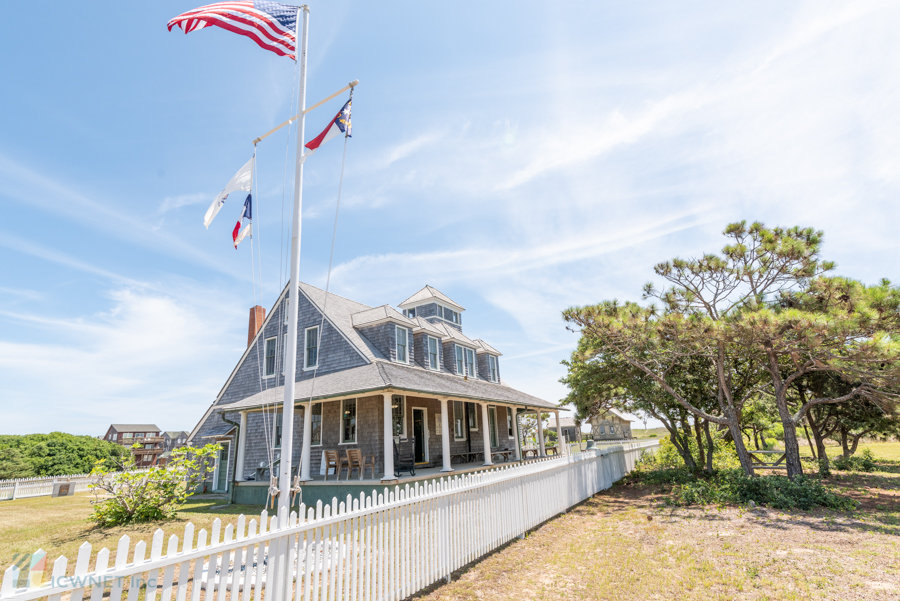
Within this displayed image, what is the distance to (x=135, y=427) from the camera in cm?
8688

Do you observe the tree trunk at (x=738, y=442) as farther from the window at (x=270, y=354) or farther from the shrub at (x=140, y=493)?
the window at (x=270, y=354)

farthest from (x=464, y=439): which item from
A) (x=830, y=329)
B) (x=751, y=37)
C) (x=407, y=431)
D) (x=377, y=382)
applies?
(x=751, y=37)

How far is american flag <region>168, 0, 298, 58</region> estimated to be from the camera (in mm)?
6273

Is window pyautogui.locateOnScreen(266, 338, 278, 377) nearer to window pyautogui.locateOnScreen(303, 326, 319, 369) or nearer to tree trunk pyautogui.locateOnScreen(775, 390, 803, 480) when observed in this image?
window pyautogui.locateOnScreen(303, 326, 319, 369)

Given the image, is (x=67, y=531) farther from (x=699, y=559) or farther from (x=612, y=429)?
(x=612, y=429)

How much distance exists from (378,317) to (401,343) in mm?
1482

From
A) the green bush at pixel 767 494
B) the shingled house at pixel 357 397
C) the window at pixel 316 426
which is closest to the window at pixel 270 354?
the shingled house at pixel 357 397

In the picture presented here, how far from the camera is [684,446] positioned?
16.7 metres

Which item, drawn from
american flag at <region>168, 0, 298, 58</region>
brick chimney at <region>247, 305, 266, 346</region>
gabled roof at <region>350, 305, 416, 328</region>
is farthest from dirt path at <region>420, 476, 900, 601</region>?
brick chimney at <region>247, 305, 266, 346</region>

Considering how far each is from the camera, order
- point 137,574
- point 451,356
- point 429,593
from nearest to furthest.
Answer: point 137,574 → point 429,593 → point 451,356

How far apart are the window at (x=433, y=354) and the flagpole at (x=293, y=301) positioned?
13.2 metres

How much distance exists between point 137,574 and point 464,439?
17116 millimetres

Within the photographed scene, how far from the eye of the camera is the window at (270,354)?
61.9 ft

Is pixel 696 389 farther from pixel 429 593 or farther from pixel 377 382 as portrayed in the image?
pixel 429 593
